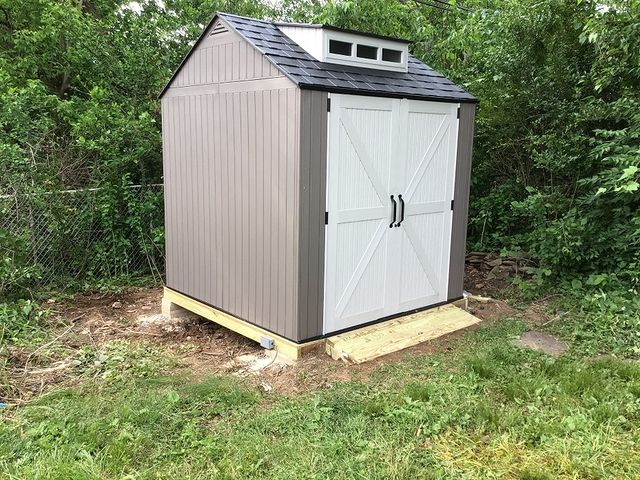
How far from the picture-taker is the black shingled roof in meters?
4.03

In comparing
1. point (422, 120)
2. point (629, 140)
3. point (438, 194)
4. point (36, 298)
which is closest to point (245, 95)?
point (422, 120)

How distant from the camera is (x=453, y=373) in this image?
3941 millimetres

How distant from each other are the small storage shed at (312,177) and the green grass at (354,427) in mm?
867

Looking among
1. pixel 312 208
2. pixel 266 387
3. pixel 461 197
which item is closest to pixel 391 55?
pixel 461 197

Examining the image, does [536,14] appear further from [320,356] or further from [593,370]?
[320,356]

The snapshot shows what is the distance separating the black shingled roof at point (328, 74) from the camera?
13.2 ft

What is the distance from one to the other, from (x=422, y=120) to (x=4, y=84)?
496 centimetres

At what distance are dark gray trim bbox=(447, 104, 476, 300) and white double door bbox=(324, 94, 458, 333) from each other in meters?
0.09

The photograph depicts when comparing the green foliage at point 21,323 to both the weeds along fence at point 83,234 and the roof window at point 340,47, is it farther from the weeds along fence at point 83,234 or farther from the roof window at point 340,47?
the roof window at point 340,47

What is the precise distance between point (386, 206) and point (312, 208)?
814 mm

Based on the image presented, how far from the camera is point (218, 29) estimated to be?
4.55 metres

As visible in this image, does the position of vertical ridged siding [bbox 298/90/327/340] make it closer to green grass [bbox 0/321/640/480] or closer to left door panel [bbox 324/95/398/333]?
left door panel [bbox 324/95/398/333]

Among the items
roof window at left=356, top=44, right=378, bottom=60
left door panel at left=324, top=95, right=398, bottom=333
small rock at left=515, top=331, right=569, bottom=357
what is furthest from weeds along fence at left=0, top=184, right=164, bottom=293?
small rock at left=515, top=331, right=569, bottom=357

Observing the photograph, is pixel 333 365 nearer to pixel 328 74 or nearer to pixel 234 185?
pixel 234 185
